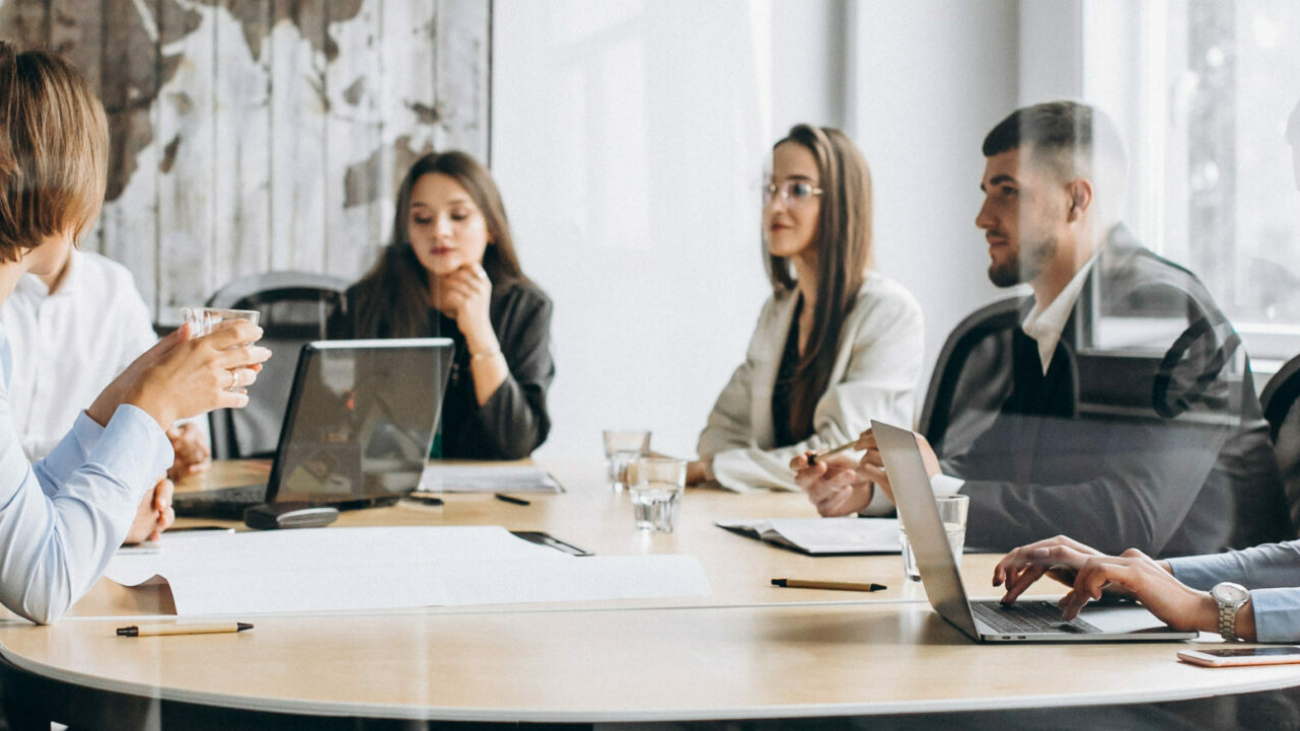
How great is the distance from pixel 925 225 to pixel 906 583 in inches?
33.5

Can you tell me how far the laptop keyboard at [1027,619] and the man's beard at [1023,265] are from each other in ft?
1.87

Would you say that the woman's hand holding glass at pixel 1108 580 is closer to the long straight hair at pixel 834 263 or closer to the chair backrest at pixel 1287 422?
the chair backrest at pixel 1287 422

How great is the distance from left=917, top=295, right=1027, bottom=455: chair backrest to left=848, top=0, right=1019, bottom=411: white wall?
0.03m

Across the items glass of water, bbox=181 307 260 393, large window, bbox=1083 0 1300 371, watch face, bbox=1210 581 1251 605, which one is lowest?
watch face, bbox=1210 581 1251 605

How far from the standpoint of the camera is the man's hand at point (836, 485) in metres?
1.42

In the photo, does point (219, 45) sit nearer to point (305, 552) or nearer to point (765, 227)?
point (765, 227)

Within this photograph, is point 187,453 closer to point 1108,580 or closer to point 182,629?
point 182,629

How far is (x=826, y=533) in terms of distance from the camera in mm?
1302

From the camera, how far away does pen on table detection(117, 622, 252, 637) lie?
0.83 metres

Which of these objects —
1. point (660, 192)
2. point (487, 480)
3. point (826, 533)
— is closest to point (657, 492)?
point (826, 533)

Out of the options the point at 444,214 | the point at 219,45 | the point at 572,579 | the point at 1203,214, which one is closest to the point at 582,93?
the point at 444,214

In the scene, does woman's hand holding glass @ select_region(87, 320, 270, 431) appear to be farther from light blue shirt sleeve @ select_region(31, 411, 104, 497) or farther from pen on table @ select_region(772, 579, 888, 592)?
pen on table @ select_region(772, 579, 888, 592)

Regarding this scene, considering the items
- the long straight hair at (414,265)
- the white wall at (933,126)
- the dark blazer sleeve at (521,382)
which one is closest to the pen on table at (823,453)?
the white wall at (933,126)

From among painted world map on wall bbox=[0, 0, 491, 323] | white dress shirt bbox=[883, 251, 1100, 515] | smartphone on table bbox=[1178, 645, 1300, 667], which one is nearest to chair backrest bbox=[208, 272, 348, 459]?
painted world map on wall bbox=[0, 0, 491, 323]
